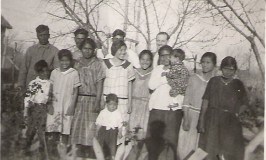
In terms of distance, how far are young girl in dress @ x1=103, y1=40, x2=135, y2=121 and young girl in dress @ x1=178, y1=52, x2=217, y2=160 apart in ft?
1.47

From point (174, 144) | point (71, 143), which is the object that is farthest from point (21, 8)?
point (174, 144)

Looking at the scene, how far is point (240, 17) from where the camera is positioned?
2.97 meters

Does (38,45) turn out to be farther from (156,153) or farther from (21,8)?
(156,153)

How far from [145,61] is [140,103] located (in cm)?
33

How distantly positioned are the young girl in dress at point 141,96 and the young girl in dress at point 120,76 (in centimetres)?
4

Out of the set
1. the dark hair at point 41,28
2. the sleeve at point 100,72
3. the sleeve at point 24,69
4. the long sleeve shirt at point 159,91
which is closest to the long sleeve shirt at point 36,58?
the sleeve at point 24,69

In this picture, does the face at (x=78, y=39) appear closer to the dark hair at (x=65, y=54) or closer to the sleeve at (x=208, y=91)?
the dark hair at (x=65, y=54)

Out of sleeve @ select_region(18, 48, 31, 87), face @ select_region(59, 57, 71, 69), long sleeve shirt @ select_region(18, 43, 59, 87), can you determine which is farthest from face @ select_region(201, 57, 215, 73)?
sleeve @ select_region(18, 48, 31, 87)

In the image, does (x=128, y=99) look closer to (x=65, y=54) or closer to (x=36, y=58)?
(x=65, y=54)

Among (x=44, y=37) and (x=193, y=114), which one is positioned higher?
(x=44, y=37)

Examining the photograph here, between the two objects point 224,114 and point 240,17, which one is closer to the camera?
point 224,114

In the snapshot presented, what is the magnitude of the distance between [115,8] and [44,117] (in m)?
1.01

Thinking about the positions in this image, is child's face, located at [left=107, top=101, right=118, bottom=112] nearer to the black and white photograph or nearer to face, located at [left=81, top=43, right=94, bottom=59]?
the black and white photograph

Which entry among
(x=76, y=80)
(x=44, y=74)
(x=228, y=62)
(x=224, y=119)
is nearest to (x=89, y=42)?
(x=76, y=80)
